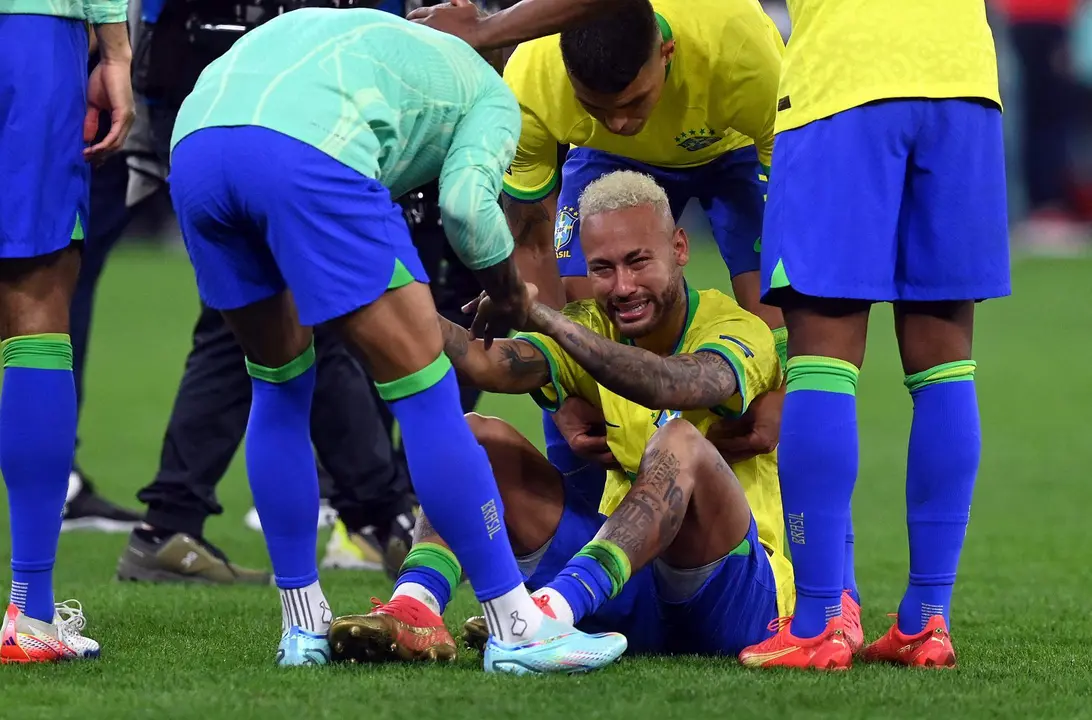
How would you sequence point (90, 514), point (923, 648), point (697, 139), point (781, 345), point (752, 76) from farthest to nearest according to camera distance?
point (90, 514) → point (697, 139) → point (752, 76) → point (781, 345) → point (923, 648)

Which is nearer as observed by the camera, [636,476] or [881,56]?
[881,56]

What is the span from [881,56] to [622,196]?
0.68 metres

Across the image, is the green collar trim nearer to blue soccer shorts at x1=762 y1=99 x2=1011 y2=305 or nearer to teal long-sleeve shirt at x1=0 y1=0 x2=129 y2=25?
blue soccer shorts at x1=762 y1=99 x2=1011 y2=305

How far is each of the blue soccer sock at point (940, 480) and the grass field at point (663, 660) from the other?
0.17 meters

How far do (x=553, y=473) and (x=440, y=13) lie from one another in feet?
3.40

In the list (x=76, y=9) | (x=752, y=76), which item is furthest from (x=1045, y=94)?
(x=76, y=9)

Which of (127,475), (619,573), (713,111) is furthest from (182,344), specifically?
(619,573)

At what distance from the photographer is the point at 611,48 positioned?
3.91 metres

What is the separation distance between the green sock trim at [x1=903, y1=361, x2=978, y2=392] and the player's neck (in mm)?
558

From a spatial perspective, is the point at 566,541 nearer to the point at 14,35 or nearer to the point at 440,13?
the point at 440,13

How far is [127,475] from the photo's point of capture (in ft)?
24.8

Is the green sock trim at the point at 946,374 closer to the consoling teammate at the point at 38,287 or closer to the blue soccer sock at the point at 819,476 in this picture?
the blue soccer sock at the point at 819,476

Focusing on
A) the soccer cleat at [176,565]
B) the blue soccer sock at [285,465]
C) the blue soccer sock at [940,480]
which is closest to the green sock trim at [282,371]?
the blue soccer sock at [285,465]

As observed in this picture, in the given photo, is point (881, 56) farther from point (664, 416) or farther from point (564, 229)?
point (564, 229)
